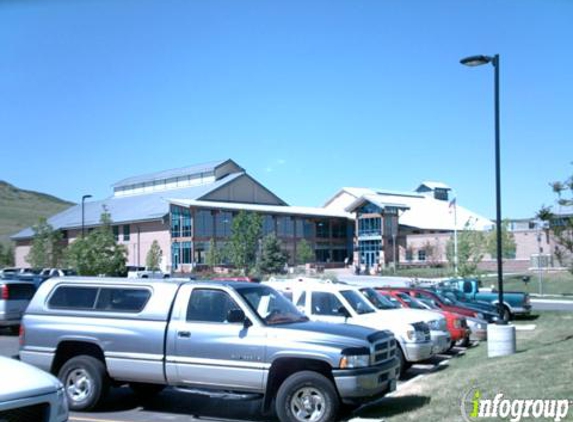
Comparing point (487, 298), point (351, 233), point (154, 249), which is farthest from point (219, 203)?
point (487, 298)

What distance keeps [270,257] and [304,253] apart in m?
13.8

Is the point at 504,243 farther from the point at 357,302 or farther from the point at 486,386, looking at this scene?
the point at 486,386

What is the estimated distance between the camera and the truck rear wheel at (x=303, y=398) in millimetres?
8445

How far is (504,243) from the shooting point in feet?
212

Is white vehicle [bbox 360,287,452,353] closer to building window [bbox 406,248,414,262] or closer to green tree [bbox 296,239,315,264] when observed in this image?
green tree [bbox 296,239,315,264]

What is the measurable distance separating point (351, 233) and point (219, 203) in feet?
73.6

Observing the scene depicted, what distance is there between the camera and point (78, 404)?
31.8 ft

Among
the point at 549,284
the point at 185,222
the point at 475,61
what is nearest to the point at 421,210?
the point at 185,222

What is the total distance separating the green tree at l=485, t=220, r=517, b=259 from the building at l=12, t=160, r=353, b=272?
2312 cm

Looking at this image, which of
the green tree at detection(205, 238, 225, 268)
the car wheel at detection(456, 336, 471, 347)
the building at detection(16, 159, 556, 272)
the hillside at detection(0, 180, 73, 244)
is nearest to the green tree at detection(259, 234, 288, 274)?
the green tree at detection(205, 238, 225, 268)

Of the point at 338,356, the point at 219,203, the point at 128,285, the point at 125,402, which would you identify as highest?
the point at 219,203

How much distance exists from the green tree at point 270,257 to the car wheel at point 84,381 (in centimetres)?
5221

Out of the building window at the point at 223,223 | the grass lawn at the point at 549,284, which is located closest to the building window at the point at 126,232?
the building window at the point at 223,223

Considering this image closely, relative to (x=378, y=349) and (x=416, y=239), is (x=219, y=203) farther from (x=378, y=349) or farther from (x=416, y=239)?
(x=378, y=349)
